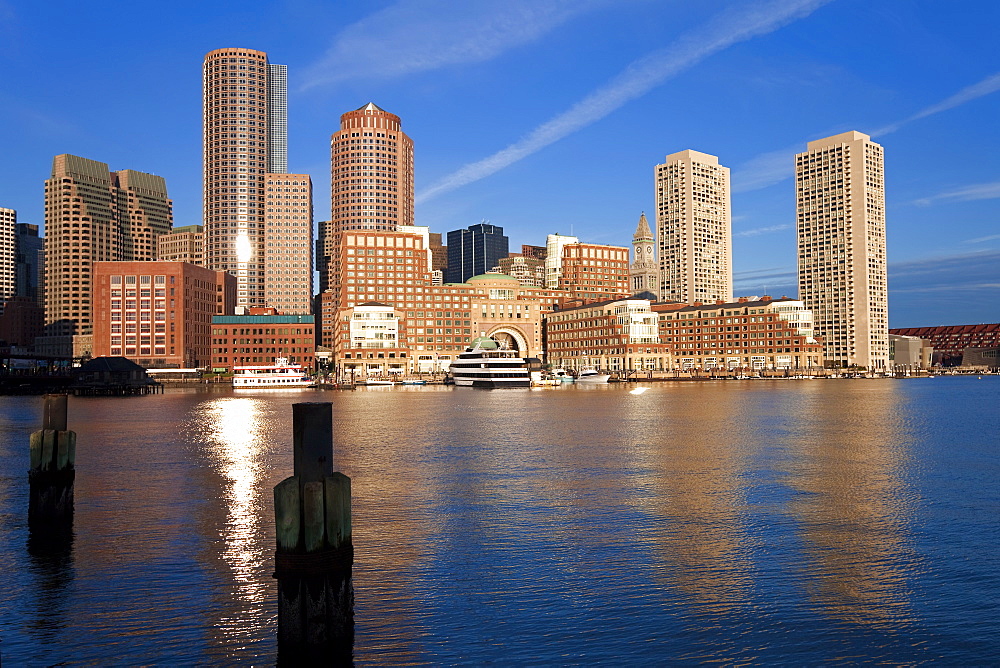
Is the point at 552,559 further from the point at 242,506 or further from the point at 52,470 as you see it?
the point at 52,470

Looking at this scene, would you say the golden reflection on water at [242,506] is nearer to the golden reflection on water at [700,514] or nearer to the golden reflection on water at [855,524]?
the golden reflection on water at [700,514]

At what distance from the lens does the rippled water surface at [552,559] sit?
21.1 meters

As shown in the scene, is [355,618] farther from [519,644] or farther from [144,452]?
[144,452]

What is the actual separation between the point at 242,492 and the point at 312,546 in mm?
25580

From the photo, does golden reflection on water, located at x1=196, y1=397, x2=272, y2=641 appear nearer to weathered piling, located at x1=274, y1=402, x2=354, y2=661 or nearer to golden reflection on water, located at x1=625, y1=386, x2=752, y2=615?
weathered piling, located at x1=274, y1=402, x2=354, y2=661

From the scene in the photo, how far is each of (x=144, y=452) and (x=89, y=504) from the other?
24665mm

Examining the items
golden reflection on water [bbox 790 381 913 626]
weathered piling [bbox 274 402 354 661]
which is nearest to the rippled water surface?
golden reflection on water [bbox 790 381 913 626]

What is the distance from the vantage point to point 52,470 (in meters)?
38.8

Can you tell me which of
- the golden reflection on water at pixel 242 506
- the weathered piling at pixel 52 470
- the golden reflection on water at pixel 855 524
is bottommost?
the golden reflection on water at pixel 855 524

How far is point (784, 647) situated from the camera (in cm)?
2077

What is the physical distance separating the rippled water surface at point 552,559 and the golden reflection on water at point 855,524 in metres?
0.14

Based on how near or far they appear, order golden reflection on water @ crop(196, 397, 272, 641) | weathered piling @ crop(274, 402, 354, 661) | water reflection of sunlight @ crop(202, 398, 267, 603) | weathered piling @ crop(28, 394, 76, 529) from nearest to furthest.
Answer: weathered piling @ crop(274, 402, 354, 661), golden reflection on water @ crop(196, 397, 272, 641), water reflection of sunlight @ crop(202, 398, 267, 603), weathered piling @ crop(28, 394, 76, 529)

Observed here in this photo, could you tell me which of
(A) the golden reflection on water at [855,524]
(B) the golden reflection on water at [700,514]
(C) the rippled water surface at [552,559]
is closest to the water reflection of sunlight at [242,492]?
(C) the rippled water surface at [552,559]

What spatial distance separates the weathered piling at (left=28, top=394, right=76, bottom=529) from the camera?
120 feet
